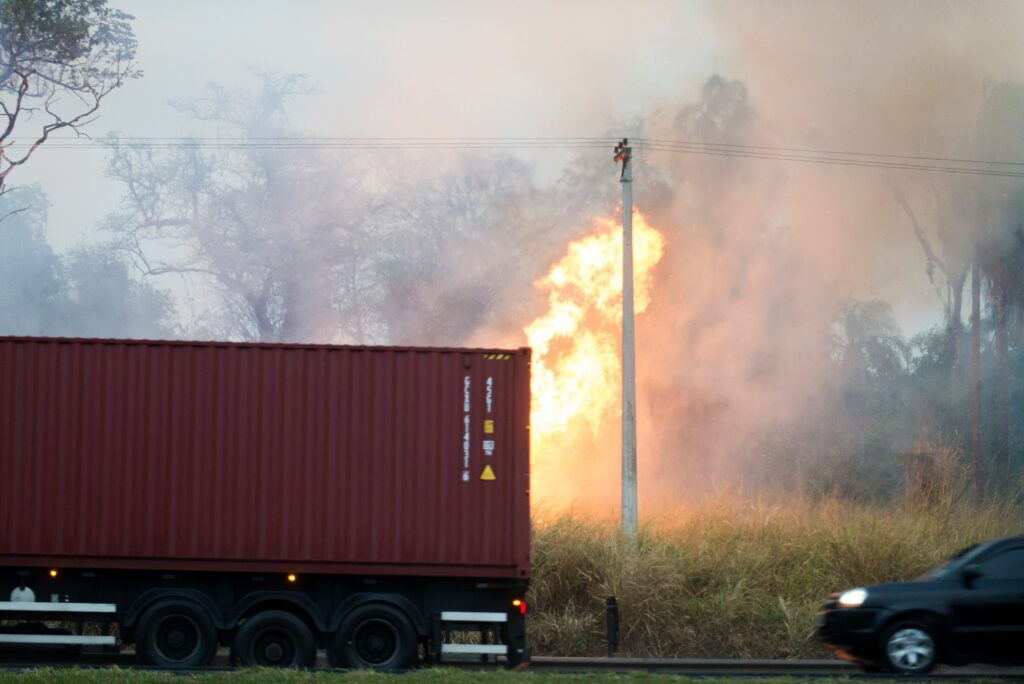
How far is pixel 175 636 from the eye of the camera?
1244 centimetres

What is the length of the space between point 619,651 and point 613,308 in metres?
12.3

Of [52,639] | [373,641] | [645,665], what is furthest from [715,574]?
[52,639]

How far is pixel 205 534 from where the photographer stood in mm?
12469

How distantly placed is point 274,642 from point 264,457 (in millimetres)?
2139

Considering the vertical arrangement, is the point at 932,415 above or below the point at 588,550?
above

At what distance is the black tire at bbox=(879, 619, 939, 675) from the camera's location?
11703 mm

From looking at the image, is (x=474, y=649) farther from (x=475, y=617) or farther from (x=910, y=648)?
(x=910, y=648)

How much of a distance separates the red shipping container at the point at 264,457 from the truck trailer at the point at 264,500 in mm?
18

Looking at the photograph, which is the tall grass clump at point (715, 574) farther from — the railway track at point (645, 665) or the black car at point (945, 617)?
the black car at point (945, 617)

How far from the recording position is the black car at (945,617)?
1156 cm

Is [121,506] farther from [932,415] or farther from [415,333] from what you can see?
[932,415]

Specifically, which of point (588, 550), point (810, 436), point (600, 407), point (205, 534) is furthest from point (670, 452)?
point (205, 534)

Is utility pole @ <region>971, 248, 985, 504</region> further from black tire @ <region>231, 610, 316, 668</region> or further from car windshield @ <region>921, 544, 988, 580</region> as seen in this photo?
black tire @ <region>231, 610, 316, 668</region>

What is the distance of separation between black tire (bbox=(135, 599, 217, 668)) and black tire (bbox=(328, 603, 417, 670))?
4.68 ft
